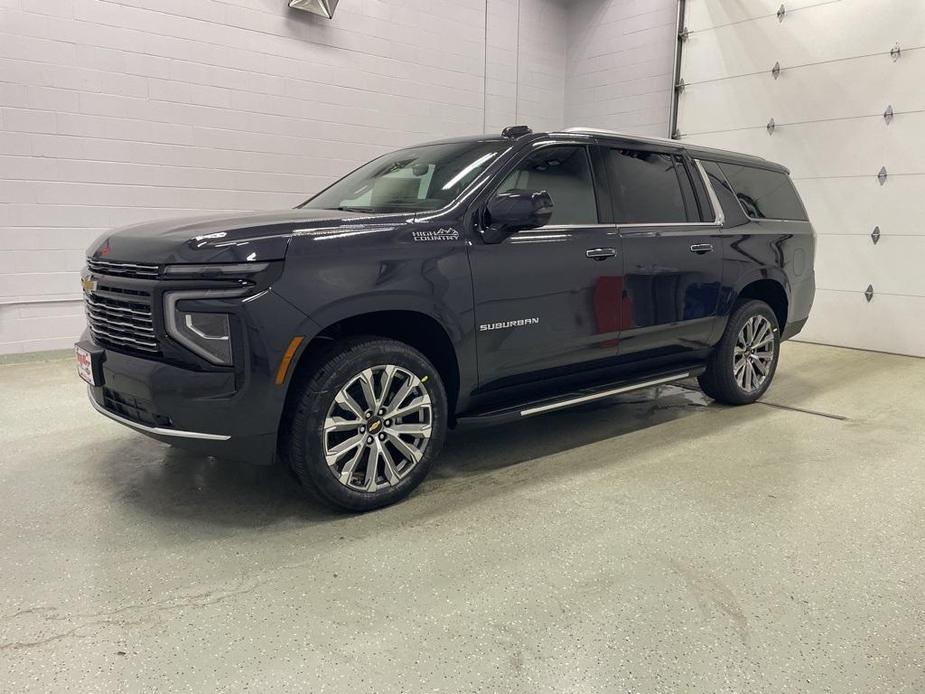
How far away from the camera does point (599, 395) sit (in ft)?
11.5

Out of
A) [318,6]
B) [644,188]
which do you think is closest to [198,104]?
[318,6]

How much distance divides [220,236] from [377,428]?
974 mm

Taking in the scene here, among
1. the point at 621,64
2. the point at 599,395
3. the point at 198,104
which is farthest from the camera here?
the point at 621,64

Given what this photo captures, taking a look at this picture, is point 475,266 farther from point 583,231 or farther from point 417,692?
point 417,692

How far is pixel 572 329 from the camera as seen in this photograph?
329 centimetres

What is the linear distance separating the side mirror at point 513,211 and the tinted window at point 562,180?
0.28m

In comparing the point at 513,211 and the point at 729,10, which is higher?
→ the point at 729,10

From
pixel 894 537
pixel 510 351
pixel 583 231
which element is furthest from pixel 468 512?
pixel 894 537

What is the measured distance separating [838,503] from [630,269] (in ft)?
4.90

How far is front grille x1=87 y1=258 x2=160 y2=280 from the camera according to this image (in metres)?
2.48

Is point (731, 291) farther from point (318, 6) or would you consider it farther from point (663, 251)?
point (318, 6)

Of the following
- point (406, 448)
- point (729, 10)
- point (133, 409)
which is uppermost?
point (729, 10)

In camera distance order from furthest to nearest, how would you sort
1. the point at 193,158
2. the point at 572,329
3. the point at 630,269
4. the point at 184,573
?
the point at 193,158 < the point at 630,269 < the point at 572,329 < the point at 184,573

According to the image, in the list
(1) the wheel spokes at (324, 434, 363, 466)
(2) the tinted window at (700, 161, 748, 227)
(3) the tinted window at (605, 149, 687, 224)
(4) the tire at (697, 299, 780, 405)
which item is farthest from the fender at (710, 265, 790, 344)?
(1) the wheel spokes at (324, 434, 363, 466)
